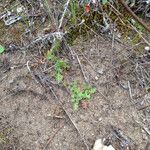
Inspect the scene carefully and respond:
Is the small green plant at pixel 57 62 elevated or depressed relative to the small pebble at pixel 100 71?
elevated

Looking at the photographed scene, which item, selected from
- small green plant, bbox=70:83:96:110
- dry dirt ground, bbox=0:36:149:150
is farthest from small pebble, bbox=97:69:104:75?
small green plant, bbox=70:83:96:110

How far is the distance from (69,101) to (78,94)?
74 mm

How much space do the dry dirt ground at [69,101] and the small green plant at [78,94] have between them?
0.10ft

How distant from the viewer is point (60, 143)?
2.00 metres

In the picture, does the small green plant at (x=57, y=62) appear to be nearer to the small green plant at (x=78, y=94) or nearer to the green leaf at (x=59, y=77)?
the green leaf at (x=59, y=77)

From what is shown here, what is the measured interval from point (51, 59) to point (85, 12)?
430mm

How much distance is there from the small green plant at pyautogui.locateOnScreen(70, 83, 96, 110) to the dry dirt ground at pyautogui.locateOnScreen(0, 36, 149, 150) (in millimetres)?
29

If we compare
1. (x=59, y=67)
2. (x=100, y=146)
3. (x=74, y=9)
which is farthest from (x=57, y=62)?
(x=100, y=146)

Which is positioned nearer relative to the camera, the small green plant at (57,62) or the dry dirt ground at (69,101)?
the dry dirt ground at (69,101)

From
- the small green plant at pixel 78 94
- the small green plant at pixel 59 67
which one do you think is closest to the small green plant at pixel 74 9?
the small green plant at pixel 59 67

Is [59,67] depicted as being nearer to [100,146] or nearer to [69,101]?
[69,101]

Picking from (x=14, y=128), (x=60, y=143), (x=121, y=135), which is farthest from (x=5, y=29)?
(x=121, y=135)

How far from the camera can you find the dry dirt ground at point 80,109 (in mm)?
1993

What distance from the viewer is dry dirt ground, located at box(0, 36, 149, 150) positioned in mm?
1993
